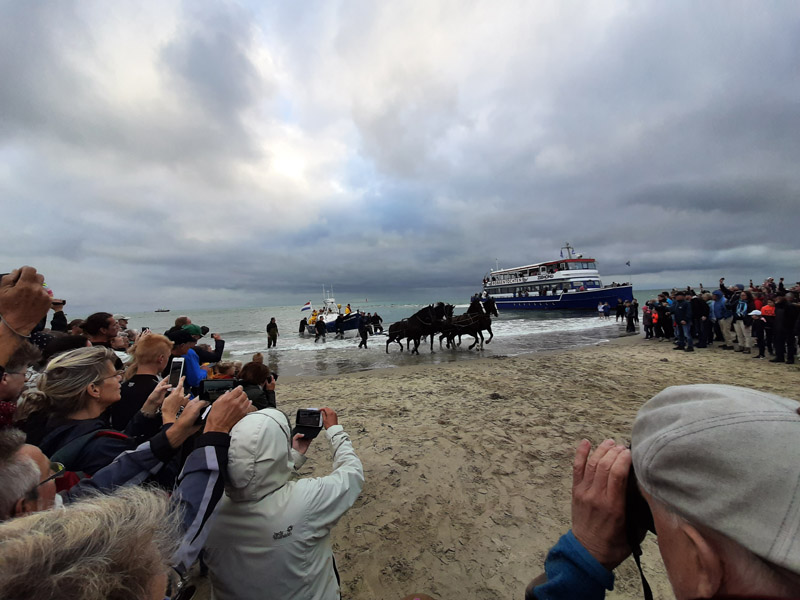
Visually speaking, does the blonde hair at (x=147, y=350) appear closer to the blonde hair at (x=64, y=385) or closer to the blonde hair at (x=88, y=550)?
the blonde hair at (x=64, y=385)

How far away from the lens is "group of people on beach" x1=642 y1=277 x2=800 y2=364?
9188mm

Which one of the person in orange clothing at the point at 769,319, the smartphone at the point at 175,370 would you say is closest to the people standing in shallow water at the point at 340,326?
the person in orange clothing at the point at 769,319

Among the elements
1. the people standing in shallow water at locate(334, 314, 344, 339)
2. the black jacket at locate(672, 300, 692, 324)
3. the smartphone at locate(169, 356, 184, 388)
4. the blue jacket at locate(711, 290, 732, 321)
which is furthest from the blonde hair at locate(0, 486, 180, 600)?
the people standing in shallow water at locate(334, 314, 344, 339)

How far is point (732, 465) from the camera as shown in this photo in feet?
2.31

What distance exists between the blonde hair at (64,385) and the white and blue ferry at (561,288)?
3687 centimetres

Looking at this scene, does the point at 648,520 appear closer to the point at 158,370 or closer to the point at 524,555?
the point at 524,555

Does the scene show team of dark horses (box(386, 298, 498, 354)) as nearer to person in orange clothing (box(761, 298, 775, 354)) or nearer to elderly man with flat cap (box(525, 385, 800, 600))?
person in orange clothing (box(761, 298, 775, 354))

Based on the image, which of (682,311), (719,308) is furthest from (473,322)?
(719,308)

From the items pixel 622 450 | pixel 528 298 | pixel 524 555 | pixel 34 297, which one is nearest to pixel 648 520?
pixel 622 450

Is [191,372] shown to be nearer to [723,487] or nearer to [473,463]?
[473,463]

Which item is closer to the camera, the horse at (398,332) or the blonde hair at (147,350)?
the blonde hair at (147,350)

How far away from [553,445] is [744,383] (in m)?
6.29

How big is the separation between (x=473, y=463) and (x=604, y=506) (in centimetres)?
364

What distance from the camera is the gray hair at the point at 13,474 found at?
3.77ft
